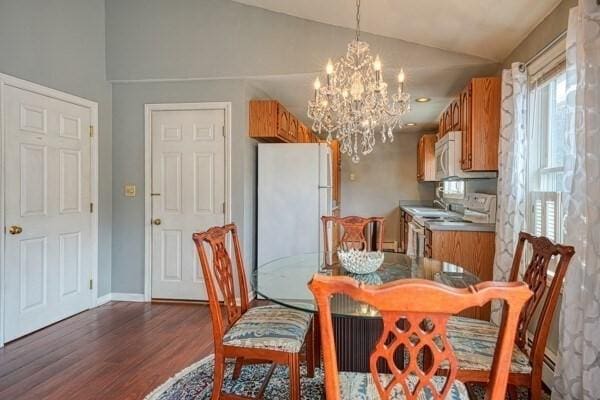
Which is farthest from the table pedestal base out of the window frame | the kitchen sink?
the kitchen sink

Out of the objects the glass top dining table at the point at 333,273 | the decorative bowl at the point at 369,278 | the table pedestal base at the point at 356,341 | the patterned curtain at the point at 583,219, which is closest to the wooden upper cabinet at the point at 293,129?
the glass top dining table at the point at 333,273

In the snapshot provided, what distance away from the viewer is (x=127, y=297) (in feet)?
13.4

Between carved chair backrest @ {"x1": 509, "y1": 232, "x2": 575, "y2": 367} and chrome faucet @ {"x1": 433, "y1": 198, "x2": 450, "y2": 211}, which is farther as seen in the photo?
chrome faucet @ {"x1": 433, "y1": 198, "x2": 450, "y2": 211}

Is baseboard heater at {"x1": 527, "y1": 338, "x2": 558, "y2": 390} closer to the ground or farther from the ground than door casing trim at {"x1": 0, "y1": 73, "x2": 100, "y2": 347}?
closer to the ground

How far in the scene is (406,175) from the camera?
24.1 feet

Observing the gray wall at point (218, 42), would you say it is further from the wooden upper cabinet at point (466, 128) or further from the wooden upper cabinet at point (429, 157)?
the wooden upper cabinet at point (429, 157)

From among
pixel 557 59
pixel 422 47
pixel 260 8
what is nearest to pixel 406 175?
pixel 422 47

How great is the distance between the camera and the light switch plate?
4.06 metres

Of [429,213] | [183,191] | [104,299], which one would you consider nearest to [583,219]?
[183,191]

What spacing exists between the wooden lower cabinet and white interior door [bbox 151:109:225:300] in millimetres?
2070

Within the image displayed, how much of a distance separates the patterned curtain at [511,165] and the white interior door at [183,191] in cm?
249

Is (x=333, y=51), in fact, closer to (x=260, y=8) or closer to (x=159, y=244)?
(x=260, y=8)

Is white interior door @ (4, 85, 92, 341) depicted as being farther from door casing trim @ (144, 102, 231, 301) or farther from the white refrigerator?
the white refrigerator

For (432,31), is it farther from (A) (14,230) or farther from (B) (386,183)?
(B) (386,183)
